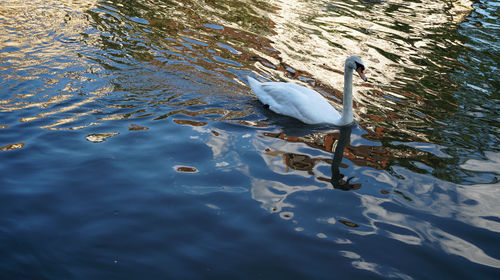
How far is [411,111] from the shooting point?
9516 millimetres

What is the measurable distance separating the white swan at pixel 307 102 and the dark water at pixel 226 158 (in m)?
0.21

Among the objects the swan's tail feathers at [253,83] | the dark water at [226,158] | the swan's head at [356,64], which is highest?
the swan's head at [356,64]

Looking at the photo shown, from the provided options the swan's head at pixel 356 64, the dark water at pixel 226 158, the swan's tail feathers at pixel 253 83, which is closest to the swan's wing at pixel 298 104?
the dark water at pixel 226 158

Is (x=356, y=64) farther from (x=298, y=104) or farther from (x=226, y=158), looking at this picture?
(x=226, y=158)

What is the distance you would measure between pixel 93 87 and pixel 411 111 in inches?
223

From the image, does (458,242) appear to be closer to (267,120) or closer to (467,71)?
(267,120)

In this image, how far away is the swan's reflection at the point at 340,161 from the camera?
657 centimetres

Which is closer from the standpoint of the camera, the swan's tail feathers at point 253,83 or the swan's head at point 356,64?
the swan's head at point 356,64

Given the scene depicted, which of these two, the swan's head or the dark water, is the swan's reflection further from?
the swan's head

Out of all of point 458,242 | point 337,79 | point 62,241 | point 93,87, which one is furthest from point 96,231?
point 337,79

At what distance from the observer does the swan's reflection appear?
21.6ft

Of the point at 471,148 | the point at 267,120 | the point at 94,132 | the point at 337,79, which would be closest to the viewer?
the point at 94,132

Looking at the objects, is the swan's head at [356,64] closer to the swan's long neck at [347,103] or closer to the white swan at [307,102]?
the white swan at [307,102]

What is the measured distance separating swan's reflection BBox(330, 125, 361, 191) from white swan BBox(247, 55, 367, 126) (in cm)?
19
